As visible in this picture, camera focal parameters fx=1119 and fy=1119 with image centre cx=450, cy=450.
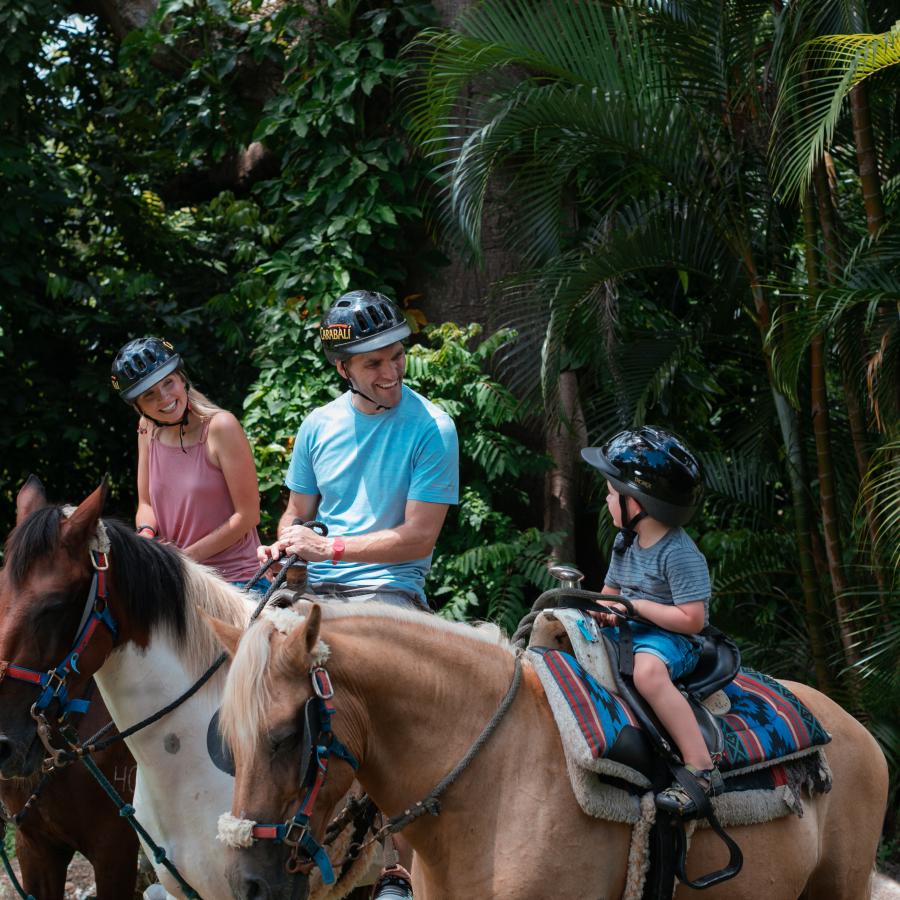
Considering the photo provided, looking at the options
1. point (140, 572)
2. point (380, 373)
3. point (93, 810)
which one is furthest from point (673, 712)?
point (93, 810)

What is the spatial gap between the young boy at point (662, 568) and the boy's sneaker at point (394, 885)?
98 cm

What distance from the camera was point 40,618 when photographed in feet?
11.0

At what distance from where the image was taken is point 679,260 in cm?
657

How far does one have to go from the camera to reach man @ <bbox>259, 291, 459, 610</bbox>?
3736 mm

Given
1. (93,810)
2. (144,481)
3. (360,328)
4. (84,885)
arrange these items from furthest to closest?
(84,885) → (144,481) → (93,810) → (360,328)

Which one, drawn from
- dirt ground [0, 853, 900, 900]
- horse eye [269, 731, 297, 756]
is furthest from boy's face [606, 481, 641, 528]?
dirt ground [0, 853, 900, 900]

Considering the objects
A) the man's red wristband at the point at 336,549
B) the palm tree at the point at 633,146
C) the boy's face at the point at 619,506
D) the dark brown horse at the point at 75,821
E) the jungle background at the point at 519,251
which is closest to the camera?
the boy's face at the point at 619,506

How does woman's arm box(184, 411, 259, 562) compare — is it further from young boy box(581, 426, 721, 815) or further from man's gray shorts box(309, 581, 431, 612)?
young boy box(581, 426, 721, 815)

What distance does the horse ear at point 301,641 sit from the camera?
8.10 feet

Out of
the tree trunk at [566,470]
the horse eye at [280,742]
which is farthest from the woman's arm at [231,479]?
the tree trunk at [566,470]

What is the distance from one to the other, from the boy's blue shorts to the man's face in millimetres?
1132

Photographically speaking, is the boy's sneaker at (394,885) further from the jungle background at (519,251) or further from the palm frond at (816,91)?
the palm frond at (816,91)

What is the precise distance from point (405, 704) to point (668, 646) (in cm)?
82

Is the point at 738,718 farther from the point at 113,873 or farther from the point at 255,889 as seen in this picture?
the point at 113,873
